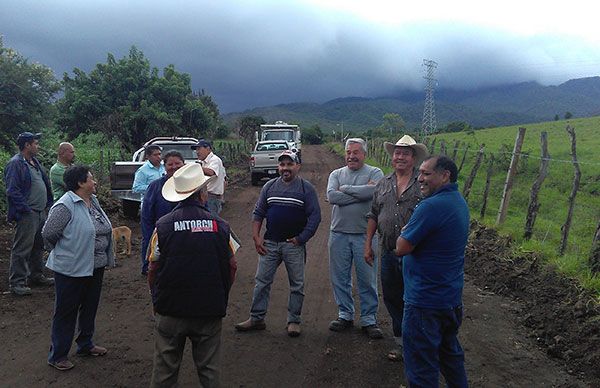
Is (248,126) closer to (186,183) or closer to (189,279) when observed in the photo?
(186,183)

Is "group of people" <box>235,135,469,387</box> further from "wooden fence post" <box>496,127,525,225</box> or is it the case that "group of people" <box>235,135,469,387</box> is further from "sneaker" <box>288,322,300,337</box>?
"wooden fence post" <box>496,127,525,225</box>

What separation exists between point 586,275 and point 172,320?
5676 millimetres

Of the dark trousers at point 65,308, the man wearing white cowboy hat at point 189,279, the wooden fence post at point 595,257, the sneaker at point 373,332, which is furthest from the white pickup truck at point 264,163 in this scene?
the man wearing white cowboy hat at point 189,279

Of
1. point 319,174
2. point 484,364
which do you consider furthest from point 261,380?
point 319,174

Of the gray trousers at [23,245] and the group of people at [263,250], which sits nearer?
the group of people at [263,250]

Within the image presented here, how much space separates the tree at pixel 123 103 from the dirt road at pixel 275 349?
13015 mm

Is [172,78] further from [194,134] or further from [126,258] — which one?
[126,258]

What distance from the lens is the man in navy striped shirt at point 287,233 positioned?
544 cm

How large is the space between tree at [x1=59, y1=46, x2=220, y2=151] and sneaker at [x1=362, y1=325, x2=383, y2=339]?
15460 mm

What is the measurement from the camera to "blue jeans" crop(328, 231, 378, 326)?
544 cm

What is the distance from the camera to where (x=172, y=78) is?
2117 centimetres

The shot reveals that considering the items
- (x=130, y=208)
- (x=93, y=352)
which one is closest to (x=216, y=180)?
(x=93, y=352)

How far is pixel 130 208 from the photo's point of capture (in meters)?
12.3

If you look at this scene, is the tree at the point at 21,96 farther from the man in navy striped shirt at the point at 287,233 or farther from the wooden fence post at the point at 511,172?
the wooden fence post at the point at 511,172
